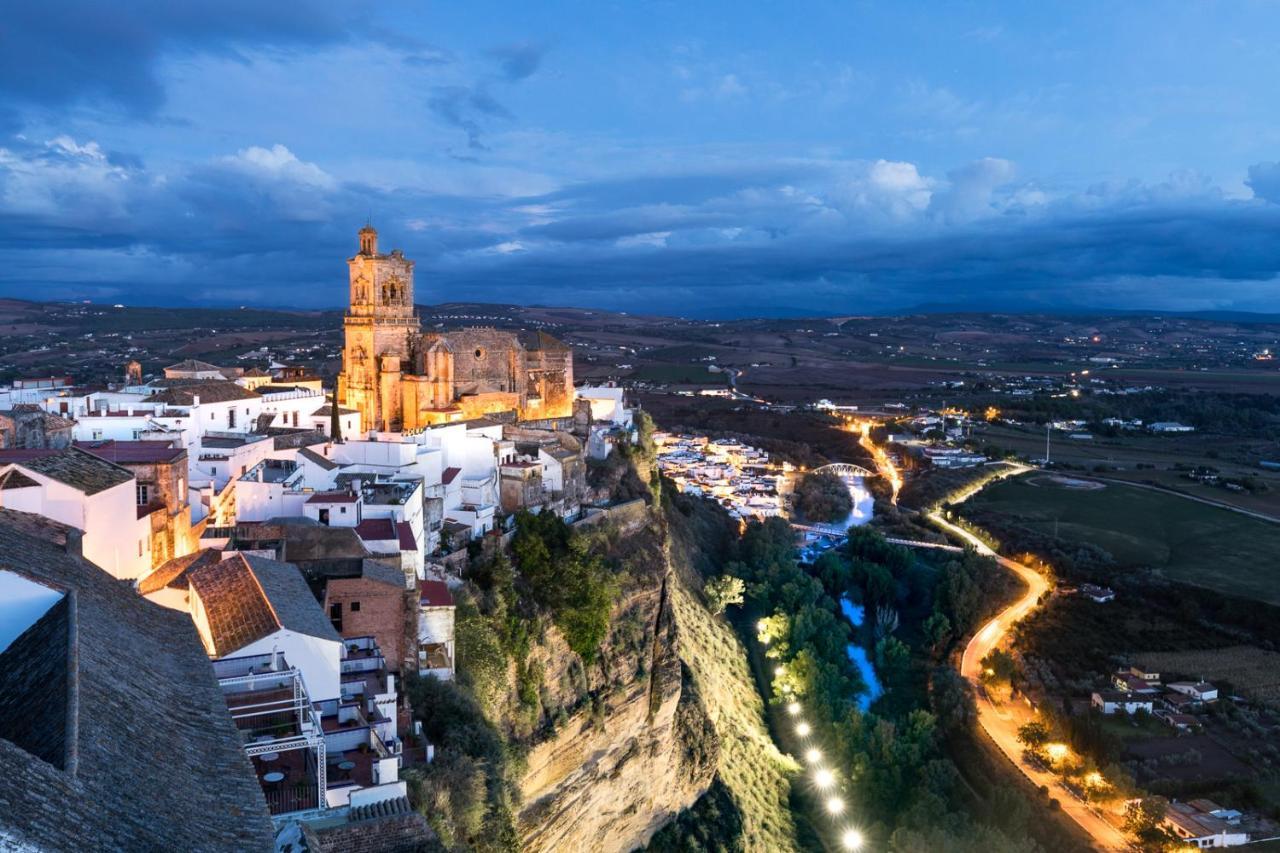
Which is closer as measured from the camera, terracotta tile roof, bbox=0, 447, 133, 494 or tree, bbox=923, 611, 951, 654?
terracotta tile roof, bbox=0, 447, 133, 494

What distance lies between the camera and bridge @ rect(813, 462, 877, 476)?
72.6 meters

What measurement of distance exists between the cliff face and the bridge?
42.8 m

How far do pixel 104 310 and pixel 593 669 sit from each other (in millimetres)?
142914

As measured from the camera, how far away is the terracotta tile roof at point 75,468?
635 inches

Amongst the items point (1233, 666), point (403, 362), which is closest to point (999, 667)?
point (1233, 666)

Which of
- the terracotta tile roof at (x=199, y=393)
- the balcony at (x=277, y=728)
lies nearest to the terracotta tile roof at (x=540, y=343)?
the terracotta tile roof at (x=199, y=393)

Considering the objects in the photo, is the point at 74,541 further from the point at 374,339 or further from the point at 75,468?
the point at 374,339

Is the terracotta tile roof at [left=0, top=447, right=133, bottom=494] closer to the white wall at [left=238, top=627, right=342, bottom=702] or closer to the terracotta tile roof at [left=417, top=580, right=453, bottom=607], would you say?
the terracotta tile roof at [left=417, top=580, right=453, bottom=607]

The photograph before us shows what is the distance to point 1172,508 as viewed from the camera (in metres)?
66.1

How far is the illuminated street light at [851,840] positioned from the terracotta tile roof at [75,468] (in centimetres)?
2310

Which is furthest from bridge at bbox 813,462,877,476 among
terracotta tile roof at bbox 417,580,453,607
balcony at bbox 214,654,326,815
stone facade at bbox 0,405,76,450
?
balcony at bbox 214,654,326,815

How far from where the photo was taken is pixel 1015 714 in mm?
35281

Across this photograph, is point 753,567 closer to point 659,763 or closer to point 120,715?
point 659,763

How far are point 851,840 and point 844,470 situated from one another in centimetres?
4935
